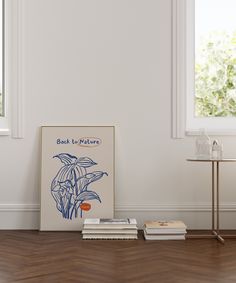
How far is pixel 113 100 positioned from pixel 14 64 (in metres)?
1.00

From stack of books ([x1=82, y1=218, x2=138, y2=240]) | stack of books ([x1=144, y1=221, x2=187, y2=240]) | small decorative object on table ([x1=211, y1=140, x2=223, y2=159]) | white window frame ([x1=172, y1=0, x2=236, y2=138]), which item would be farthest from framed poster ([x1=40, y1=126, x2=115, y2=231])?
small decorative object on table ([x1=211, y1=140, x2=223, y2=159])

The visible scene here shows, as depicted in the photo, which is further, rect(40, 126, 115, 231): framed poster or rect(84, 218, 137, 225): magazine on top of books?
A: rect(40, 126, 115, 231): framed poster

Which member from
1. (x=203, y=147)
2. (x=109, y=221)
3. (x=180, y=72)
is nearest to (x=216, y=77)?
(x=180, y=72)

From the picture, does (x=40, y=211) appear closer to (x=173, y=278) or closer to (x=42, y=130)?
(x=42, y=130)

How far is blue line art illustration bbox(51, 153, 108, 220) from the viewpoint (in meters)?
5.06

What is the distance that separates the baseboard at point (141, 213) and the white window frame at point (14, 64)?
71 cm

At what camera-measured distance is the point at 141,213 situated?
16.9 ft

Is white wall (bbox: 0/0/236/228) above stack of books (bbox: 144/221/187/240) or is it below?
above

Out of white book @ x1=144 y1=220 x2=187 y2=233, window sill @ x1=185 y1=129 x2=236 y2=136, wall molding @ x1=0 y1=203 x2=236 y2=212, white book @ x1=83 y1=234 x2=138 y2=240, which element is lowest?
white book @ x1=83 y1=234 x2=138 y2=240

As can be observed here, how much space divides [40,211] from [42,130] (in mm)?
761

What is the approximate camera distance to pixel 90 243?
445 centimetres

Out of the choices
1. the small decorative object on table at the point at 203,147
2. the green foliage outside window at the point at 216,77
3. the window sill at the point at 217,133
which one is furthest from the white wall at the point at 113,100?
the green foliage outside window at the point at 216,77

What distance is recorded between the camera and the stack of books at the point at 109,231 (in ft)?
15.2

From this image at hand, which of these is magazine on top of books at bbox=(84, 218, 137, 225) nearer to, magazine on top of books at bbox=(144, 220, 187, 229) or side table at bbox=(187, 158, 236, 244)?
magazine on top of books at bbox=(144, 220, 187, 229)
